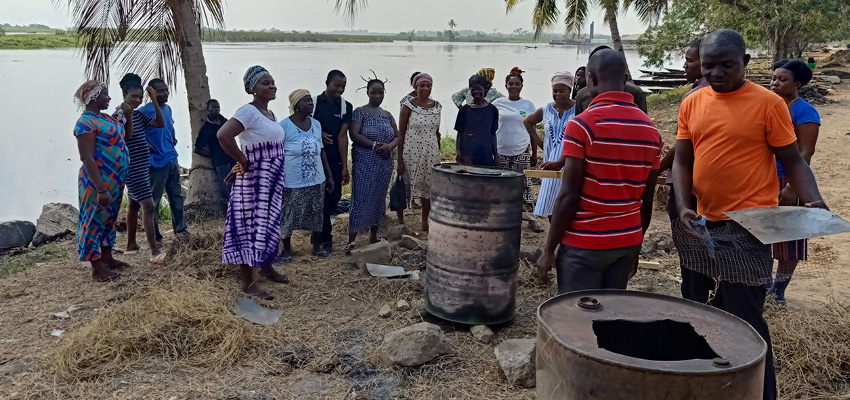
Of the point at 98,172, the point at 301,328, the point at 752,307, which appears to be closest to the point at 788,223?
the point at 752,307

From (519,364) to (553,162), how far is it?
1242 mm

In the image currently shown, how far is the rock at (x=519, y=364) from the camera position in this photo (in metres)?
3.44

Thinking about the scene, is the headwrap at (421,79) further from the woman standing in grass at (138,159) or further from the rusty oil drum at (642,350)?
the rusty oil drum at (642,350)

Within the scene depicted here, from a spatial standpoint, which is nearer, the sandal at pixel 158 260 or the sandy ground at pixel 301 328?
the sandy ground at pixel 301 328

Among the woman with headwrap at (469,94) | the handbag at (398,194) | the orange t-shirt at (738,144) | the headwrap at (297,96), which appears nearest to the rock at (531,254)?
the handbag at (398,194)

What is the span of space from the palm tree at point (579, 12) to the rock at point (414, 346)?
15.0m

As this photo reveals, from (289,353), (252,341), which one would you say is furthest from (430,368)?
(252,341)

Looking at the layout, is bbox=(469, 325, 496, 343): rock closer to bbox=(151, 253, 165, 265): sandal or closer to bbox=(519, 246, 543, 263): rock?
bbox=(519, 246, 543, 263): rock

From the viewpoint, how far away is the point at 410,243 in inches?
230

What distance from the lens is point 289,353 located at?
12.7ft

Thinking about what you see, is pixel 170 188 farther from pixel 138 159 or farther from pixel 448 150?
pixel 448 150

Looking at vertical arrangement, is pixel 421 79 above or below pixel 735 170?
above

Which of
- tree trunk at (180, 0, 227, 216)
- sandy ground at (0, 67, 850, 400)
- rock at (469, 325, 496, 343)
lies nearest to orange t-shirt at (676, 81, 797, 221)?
sandy ground at (0, 67, 850, 400)

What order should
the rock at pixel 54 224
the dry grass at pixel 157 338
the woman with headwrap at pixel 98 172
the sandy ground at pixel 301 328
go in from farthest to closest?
the rock at pixel 54 224 → the woman with headwrap at pixel 98 172 → the dry grass at pixel 157 338 → the sandy ground at pixel 301 328
